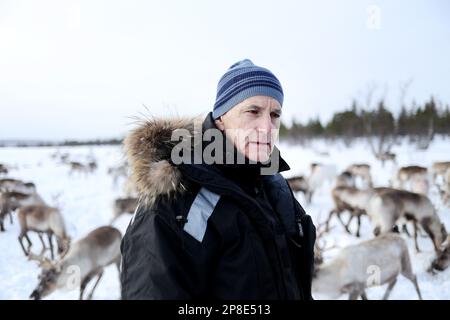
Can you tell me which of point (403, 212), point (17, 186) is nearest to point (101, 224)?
point (17, 186)

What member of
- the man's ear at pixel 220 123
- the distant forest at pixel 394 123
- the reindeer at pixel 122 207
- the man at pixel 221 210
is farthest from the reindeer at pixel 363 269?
the distant forest at pixel 394 123

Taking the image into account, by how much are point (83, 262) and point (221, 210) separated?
202 inches

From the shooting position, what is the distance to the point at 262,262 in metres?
1.20

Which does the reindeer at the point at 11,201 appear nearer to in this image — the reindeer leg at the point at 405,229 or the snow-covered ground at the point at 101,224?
the snow-covered ground at the point at 101,224

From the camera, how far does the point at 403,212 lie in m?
7.12

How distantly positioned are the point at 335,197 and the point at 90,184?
15.6 metres

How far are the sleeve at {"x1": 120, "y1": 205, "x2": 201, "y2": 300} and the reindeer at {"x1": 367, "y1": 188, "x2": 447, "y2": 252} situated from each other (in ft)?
22.8

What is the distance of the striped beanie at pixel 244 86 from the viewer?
1.46 metres

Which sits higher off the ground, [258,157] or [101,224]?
[258,157]

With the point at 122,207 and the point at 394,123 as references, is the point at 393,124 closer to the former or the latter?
the point at 394,123

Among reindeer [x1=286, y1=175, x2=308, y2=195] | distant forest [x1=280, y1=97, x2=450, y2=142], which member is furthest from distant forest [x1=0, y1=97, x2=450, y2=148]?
reindeer [x1=286, y1=175, x2=308, y2=195]

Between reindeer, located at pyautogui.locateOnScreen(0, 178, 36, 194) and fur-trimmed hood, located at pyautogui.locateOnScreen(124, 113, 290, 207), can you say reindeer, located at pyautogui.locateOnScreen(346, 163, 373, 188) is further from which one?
fur-trimmed hood, located at pyautogui.locateOnScreen(124, 113, 290, 207)

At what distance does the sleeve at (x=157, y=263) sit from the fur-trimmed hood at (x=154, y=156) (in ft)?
0.36
